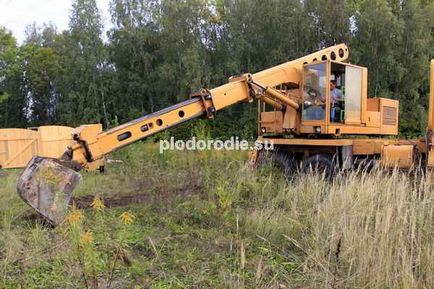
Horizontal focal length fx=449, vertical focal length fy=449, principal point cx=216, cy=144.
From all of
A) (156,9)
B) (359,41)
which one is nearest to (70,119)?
(156,9)

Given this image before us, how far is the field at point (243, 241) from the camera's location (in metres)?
3.40

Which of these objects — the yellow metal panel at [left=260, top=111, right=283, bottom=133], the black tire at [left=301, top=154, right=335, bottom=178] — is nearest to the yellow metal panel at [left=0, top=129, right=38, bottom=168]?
the yellow metal panel at [left=260, top=111, right=283, bottom=133]

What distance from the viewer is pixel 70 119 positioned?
37.9 m

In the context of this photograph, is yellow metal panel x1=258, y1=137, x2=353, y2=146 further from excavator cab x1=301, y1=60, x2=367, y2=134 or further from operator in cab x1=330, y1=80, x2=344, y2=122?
operator in cab x1=330, y1=80, x2=344, y2=122

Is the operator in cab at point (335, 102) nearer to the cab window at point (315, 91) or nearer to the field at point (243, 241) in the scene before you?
the cab window at point (315, 91)

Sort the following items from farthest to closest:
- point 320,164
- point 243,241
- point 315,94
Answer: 1. point 315,94
2. point 320,164
3. point 243,241

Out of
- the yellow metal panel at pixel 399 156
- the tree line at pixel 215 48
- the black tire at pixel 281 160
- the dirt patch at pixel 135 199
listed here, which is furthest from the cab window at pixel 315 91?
the tree line at pixel 215 48

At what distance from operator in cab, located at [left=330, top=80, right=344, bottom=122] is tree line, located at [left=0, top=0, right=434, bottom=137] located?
53.2 ft

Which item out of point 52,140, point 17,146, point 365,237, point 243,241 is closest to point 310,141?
point 243,241

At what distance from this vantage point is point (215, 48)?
34094 mm

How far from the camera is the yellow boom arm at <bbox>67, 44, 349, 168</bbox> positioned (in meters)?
6.52

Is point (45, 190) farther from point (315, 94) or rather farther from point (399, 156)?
point (399, 156)

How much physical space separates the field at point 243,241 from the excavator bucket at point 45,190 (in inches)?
9.0

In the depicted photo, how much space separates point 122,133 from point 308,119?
437cm
